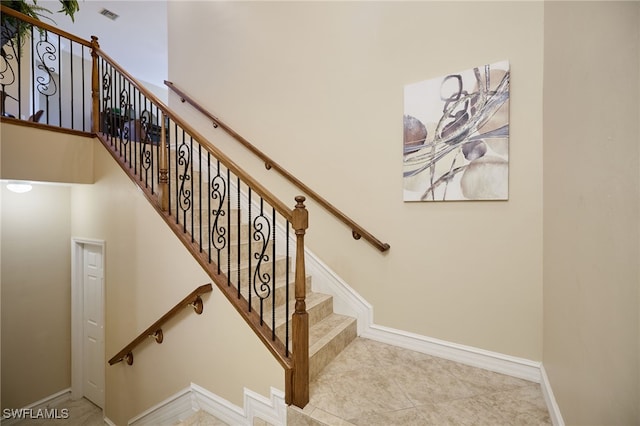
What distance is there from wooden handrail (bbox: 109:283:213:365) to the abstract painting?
69.1 inches

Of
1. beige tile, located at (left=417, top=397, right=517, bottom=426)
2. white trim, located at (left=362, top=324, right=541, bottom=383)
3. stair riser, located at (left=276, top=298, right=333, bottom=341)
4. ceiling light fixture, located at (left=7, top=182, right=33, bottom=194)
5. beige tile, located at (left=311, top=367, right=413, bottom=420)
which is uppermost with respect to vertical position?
ceiling light fixture, located at (left=7, top=182, right=33, bottom=194)

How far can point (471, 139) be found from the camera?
207 cm

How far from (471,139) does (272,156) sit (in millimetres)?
1927

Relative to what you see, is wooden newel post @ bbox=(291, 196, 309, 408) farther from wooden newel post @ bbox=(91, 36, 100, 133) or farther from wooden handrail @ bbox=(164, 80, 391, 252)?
wooden newel post @ bbox=(91, 36, 100, 133)

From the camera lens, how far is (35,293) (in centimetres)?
350

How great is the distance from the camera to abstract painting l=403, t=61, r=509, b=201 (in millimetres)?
1988

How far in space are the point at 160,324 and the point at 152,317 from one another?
0.82 feet

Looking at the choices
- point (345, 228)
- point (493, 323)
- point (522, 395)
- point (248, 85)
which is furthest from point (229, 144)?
point (522, 395)

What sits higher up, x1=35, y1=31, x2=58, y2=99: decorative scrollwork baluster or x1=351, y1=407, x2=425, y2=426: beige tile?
x1=35, y1=31, x2=58, y2=99: decorative scrollwork baluster

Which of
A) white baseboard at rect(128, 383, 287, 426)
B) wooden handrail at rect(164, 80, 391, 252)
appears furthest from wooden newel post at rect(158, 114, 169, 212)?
white baseboard at rect(128, 383, 287, 426)

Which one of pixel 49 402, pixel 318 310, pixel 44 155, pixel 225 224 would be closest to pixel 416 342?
pixel 318 310

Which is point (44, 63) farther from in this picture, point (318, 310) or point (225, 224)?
point (318, 310)

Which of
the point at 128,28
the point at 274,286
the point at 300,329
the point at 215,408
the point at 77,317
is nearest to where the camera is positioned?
the point at 300,329

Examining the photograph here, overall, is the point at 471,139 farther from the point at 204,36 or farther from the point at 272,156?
the point at 204,36
